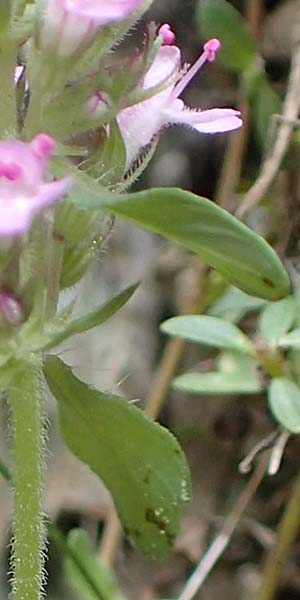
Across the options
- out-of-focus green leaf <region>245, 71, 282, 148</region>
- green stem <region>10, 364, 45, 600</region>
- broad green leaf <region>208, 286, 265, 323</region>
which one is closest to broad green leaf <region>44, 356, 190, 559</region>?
green stem <region>10, 364, 45, 600</region>

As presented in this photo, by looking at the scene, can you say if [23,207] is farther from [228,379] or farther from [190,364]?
[190,364]

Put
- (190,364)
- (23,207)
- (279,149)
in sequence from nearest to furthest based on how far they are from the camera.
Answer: (23,207) → (279,149) → (190,364)

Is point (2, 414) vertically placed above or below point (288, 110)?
below

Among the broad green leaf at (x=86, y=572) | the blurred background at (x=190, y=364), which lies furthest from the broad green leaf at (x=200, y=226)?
the blurred background at (x=190, y=364)

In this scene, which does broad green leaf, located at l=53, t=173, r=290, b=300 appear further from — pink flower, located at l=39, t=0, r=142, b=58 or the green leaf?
the green leaf

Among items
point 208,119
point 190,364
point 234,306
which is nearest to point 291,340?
point 234,306

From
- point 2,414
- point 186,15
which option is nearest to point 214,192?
point 186,15

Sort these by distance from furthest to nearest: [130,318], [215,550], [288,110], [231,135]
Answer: [130,318], [231,135], [288,110], [215,550]

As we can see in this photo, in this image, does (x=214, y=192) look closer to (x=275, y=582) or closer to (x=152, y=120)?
(x=275, y=582)
